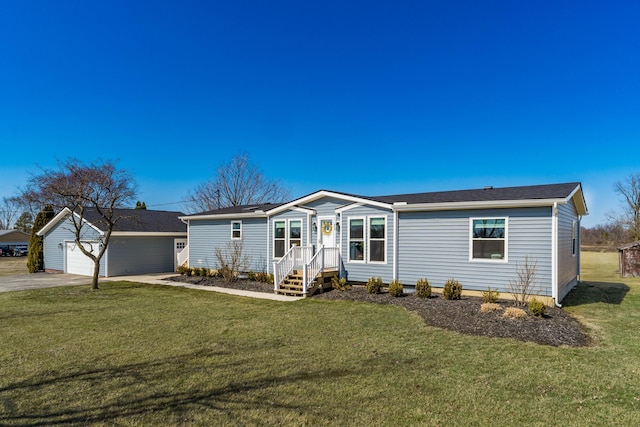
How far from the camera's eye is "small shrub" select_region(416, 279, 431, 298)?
10.7 m

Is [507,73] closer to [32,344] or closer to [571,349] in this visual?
[571,349]

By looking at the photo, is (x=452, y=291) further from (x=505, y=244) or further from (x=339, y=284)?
(x=339, y=284)

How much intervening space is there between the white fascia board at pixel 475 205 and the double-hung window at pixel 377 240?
0.91m

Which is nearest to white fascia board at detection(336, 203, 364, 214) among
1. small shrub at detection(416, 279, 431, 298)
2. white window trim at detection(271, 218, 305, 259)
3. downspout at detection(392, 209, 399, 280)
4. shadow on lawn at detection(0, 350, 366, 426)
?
downspout at detection(392, 209, 399, 280)

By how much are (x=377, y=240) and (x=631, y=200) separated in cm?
3073

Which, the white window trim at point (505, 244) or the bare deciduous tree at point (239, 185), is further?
the bare deciduous tree at point (239, 185)

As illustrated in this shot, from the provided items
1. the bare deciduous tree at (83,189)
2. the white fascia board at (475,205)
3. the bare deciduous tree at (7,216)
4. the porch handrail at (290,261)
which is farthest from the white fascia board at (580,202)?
the bare deciduous tree at (7,216)

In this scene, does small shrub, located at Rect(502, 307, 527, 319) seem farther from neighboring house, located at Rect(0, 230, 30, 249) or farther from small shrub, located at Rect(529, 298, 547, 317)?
neighboring house, located at Rect(0, 230, 30, 249)

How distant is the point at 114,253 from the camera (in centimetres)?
1862

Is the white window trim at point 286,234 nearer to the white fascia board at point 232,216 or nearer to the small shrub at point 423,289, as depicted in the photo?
the white fascia board at point 232,216

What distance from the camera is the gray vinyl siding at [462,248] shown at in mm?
9773

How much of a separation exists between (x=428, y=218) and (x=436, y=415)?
845 centimetres

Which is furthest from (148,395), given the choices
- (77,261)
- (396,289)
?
(77,261)

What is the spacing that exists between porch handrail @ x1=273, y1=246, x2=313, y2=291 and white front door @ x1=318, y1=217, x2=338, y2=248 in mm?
571
